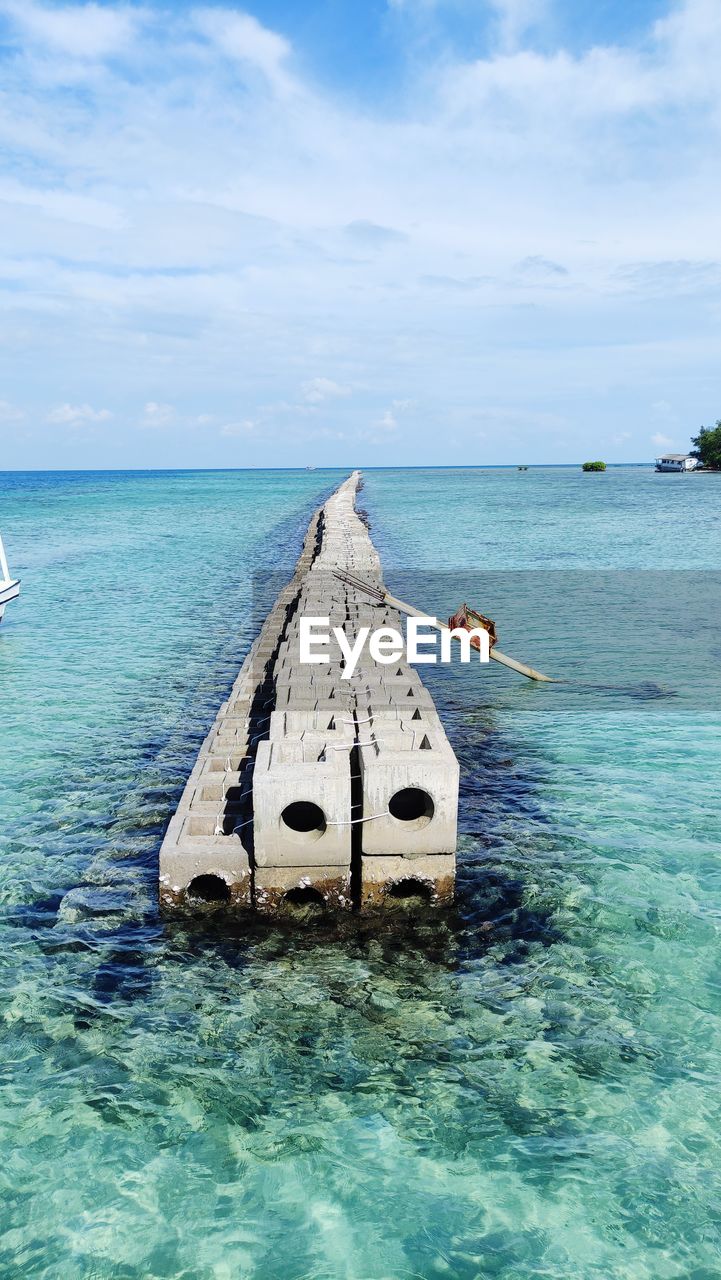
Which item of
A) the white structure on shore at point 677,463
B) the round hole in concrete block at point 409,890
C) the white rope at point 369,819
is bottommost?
the round hole in concrete block at point 409,890

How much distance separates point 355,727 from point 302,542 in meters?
37.9

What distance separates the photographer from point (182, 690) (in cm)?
1658

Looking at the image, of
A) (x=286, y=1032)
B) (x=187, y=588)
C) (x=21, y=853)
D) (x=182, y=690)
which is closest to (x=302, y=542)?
(x=187, y=588)

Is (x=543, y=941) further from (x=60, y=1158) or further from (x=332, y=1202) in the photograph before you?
(x=60, y=1158)

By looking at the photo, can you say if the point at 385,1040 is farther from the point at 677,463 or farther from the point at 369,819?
the point at 677,463

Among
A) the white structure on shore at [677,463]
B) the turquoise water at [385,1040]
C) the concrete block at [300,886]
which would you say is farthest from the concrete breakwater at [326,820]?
the white structure on shore at [677,463]

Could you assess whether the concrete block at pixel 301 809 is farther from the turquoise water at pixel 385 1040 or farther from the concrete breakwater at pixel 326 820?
the turquoise water at pixel 385 1040

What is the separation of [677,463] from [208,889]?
158 m

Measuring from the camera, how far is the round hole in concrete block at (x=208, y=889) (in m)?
8.20

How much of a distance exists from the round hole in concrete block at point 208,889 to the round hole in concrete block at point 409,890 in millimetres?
1582

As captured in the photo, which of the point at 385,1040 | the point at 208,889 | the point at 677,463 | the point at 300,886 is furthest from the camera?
the point at 677,463

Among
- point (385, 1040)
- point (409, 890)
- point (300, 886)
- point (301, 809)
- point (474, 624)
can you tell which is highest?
point (474, 624)

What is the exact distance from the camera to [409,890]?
27.5 feet

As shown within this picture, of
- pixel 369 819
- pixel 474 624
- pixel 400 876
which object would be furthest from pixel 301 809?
pixel 474 624
